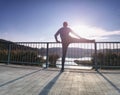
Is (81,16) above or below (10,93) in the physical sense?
above

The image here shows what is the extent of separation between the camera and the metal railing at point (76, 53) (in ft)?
21.7

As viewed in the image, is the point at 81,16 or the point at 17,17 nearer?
the point at 81,16

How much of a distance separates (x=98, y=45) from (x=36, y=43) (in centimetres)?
245

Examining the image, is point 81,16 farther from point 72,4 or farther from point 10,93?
point 10,93

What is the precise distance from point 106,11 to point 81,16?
46.3 inches

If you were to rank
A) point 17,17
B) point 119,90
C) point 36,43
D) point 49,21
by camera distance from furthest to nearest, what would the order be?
point 17,17 → point 49,21 → point 36,43 → point 119,90

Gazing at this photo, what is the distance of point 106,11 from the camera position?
822cm

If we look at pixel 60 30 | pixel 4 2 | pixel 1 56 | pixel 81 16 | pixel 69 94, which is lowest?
pixel 69 94

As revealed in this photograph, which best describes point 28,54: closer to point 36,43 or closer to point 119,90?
point 36,43

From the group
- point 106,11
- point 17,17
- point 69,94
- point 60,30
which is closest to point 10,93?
point 69,94

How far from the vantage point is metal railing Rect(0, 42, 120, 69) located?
21.7 feet

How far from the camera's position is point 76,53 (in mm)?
7234

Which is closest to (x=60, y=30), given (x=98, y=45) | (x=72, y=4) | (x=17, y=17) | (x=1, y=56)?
(x=98, y=45)

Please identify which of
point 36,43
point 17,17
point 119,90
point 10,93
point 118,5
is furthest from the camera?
point 17,17
